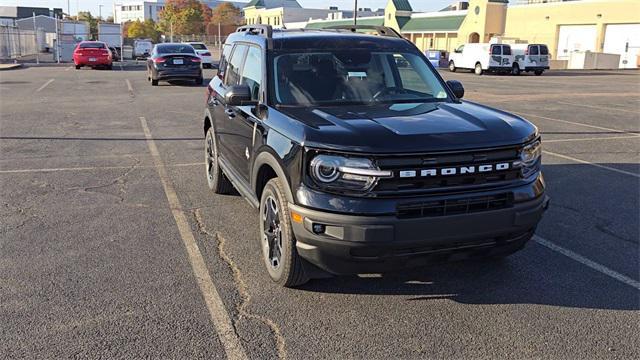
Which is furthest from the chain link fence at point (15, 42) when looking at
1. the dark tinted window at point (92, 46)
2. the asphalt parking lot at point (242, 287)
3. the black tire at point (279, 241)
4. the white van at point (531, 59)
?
the black tire at point (279, 241)

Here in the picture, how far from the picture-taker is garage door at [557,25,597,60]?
5316 centimetres

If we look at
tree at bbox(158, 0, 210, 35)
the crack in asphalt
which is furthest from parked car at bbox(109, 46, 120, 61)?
tree at bbox(158, 0, 210, 35)

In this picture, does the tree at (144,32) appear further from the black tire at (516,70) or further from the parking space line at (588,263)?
the parking space line at (588,263)

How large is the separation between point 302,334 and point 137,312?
1.17 metres

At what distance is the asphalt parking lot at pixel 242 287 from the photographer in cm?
362

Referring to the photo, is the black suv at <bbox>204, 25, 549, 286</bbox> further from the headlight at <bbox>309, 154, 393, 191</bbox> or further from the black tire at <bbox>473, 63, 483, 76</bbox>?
the black tire at <bbox>473, 63, 483, 76</bbox>

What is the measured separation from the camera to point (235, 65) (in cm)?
621

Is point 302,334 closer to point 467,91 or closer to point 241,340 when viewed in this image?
point 241,340

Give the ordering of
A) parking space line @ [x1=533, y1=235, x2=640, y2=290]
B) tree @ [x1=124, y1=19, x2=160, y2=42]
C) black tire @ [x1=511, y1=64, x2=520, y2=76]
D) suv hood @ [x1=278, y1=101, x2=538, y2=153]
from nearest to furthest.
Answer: suv hood @ [x1=278, y1=101, x2=538, y2=153] → parking space line @ [x1=533, y1=235, x2=640, y2=290] → black tire @ [x1=511, y1=64, x2=520, y2=76] → tree @ [x1=124, y1=19, x2=160, y2=42]

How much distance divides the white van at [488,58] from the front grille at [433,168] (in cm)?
Answer: 3526

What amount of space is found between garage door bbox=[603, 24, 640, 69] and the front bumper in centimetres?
5196

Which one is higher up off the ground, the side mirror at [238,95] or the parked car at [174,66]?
the side mirror at [238,95]

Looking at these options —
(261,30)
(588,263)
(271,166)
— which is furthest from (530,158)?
(261,30)

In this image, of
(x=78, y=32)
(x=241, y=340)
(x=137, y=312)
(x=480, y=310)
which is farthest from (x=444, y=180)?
(x=78, y=32)
